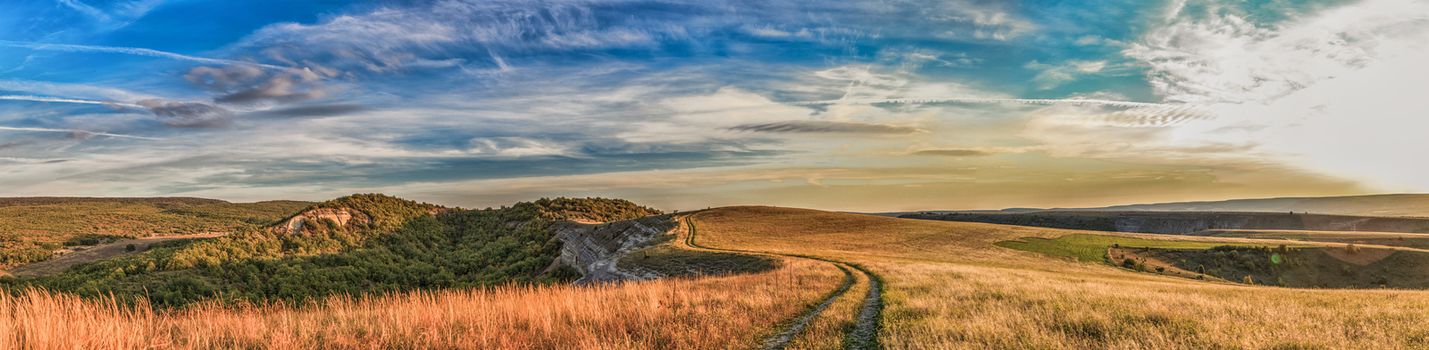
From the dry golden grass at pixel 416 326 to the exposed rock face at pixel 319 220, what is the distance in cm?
8013

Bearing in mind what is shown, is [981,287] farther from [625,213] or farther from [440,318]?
[625,213]

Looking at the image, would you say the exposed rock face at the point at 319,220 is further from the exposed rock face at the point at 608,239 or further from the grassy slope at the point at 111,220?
the exposed rock face at the point at 608,239

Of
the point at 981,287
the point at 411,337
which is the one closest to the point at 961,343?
the point at 411,337

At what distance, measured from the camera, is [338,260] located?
6850 cm

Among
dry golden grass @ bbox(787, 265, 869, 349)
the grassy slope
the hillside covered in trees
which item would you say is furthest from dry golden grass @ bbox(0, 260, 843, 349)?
the grassy slope

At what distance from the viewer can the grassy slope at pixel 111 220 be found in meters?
71.3

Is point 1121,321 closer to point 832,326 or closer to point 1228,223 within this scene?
point 832,326

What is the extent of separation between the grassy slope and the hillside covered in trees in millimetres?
15505

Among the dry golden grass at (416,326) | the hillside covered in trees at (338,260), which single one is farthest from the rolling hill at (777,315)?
the hillside covered in trees at (338,260)

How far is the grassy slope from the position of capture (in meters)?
71.3

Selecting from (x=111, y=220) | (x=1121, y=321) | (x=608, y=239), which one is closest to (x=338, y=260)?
(x=608, y=239)

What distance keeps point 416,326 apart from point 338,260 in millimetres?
72104

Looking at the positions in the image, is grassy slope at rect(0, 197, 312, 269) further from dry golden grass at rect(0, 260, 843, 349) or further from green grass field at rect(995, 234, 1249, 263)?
green grass field at rect(995, 234, 1249, 263)

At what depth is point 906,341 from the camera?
8.44 m
